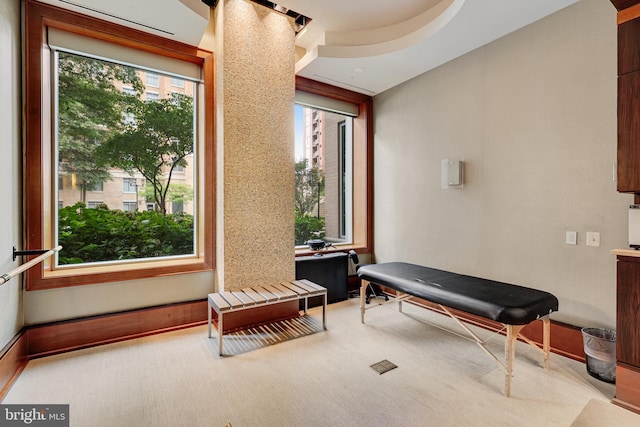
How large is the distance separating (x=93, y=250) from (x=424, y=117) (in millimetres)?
4125

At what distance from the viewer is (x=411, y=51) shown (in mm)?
3338

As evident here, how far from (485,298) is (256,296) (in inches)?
78.6

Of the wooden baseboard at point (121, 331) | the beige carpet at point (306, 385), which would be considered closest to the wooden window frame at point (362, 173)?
the wooden baseboard at point (121, 331)

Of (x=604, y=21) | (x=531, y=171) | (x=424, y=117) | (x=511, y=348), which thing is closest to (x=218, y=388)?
(x=511, y=348)

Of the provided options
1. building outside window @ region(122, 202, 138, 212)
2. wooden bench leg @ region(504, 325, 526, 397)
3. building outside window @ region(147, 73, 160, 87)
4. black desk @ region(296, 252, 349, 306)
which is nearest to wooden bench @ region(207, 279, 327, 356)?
black desk @ region(296, 252, 349, 306)

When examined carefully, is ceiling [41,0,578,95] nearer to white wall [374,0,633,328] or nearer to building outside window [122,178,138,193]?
white wall [374,0,633,328]

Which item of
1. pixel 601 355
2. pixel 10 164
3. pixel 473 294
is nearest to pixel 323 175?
pixel 473 294

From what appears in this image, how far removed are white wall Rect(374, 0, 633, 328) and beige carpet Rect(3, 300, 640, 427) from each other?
79cm

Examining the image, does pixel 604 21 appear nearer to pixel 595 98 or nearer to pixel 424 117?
pixel 595 98

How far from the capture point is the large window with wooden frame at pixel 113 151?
8.57ft

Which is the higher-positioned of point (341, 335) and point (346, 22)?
point (346, 22)

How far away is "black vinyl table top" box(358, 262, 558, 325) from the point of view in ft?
6.91

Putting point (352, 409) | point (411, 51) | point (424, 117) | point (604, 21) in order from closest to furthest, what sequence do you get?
1. point (352, 409)
2. point (604, 21)
3. point (411, 51)
4. point (424, 117)

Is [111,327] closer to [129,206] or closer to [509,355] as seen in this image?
[129,206]
